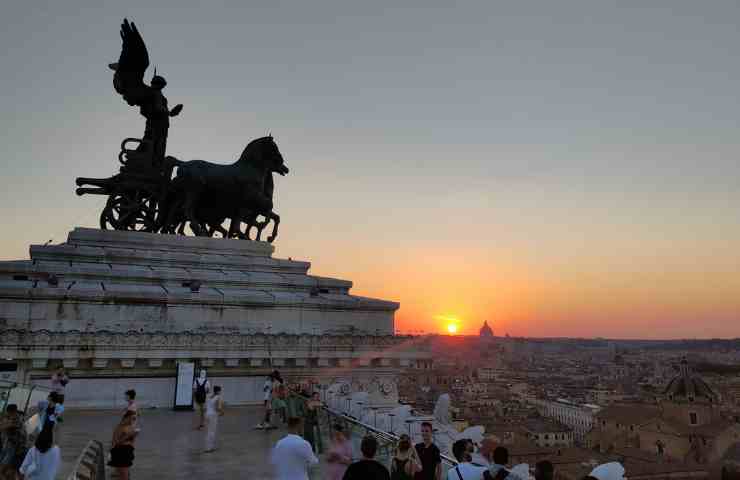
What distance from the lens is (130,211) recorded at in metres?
21.9

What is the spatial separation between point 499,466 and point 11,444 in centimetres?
506

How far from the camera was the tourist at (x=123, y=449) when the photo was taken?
620 centimetres

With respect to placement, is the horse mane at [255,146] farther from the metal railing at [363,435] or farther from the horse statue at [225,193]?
the metal railing at [363,435]

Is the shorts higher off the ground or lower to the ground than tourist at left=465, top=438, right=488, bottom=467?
lower

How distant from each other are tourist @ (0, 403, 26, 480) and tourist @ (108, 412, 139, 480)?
92 cm

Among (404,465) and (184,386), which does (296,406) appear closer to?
(184,386)

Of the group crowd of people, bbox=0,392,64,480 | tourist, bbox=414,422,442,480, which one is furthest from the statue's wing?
tourist, bbox=414,422,442,480

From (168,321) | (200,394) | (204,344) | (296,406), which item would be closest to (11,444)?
(296,406)

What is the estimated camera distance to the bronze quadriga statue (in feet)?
69.7

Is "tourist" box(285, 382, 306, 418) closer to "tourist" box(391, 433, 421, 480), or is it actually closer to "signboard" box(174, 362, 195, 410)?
"signboard" box(174, 362, 195, 410)

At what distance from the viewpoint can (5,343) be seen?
41.1 feet

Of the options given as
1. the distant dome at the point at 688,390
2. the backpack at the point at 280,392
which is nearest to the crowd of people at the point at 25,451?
the backpack at the point at 280,392

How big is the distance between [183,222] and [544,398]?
380 ft

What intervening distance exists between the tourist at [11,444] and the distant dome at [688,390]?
288 ft
